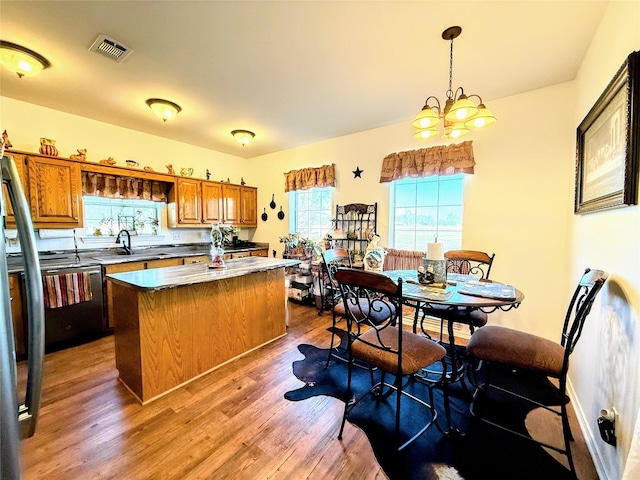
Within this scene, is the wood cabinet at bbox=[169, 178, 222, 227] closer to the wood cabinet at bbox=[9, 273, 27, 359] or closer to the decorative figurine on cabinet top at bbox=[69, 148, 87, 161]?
→ the decorative figurine on cabinet top at bbox=[69, 148, 87, 161]

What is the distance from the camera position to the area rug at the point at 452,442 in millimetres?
1427

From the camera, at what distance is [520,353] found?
62.0 inches

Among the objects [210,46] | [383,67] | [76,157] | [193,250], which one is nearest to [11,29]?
[210,46]

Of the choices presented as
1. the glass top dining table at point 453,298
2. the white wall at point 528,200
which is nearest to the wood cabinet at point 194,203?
the white wall at point 528,200

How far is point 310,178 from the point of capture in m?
4.38

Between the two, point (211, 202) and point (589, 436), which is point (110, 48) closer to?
point (211, 202)

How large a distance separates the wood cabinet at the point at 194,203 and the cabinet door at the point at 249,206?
18.9 inches

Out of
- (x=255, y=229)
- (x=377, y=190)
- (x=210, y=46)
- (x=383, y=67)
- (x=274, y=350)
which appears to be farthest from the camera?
(x=255, y=229)

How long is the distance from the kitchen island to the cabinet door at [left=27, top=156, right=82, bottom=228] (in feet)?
5.11

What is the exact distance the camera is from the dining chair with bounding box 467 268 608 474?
138cm

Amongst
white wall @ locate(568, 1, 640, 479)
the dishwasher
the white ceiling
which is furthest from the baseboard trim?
the dishwasher

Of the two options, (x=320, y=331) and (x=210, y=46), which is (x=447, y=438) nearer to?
(x=320, y=331)

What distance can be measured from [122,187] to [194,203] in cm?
95

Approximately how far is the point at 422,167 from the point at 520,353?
90.2 inches
